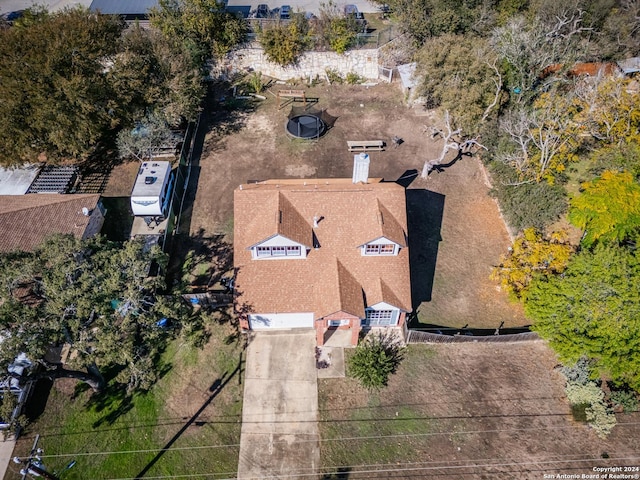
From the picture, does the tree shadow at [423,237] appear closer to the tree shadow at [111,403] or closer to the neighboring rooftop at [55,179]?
the tree shadow at [111,403]

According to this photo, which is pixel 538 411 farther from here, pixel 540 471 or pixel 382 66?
pixel 382 66

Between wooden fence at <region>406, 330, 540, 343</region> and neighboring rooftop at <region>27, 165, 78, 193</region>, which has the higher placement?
neighboring rooftop at <region>27, 165, 78, 193</region>

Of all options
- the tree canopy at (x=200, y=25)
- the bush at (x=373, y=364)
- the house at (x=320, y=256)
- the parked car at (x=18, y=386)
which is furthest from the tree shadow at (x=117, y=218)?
the bush at (x=373, y=364)

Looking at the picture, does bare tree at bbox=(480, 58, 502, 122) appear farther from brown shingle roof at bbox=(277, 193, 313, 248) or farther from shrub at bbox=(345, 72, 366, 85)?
brown shingle roof at bbox=(277, 193, 313, 248)

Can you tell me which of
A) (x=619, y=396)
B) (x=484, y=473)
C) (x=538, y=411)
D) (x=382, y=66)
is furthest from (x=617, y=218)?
(x=382, y=66)

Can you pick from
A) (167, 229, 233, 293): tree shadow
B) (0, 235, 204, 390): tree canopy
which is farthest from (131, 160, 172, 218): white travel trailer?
(0, 235, 204, 390): tree canopy

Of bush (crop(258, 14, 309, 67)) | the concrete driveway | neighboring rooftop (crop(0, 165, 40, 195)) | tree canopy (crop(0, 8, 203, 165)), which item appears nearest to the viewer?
the concrete driveway
